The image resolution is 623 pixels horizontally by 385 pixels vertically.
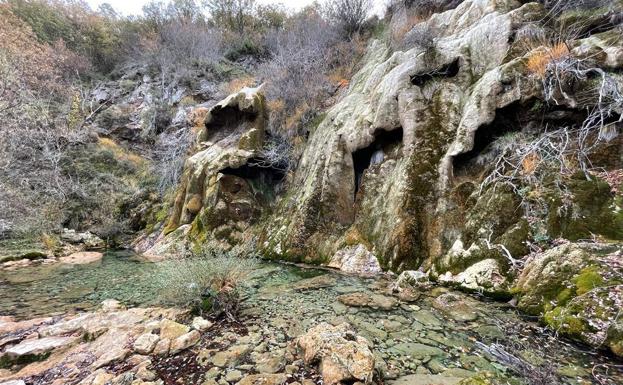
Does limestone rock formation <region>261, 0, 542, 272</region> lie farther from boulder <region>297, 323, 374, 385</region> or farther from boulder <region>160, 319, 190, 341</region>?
boulder <region>160, 319, 190, 341</region>

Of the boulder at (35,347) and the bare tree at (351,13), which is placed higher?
the bare tree at (351,13)

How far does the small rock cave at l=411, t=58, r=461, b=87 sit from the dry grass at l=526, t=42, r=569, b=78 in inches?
70.8

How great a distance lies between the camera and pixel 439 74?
7.30 m

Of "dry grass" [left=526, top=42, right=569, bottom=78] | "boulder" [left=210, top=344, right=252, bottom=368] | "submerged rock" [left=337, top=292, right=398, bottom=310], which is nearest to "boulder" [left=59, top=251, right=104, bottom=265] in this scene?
"boulder" [left=210, top=344, right=252, bottom=368]

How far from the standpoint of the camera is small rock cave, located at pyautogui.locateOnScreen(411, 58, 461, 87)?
283 inches

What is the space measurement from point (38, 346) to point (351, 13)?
16.0 meters

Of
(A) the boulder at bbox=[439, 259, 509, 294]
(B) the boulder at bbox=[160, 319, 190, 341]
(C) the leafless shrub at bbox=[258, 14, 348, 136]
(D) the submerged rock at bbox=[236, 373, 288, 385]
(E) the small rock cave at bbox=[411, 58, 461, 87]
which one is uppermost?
(C) the leafless shrub at bbox=[258, 14, 348, 136]

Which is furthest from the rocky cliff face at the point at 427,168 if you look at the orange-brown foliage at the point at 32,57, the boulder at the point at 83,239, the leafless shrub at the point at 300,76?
the orange-brown foliage at the point at 32,57

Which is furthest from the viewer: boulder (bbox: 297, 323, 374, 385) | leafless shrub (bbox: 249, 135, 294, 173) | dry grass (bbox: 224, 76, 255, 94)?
dry grass (bbox: 224, 76, 255, 94)

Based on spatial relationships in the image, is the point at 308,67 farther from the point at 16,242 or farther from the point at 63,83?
the point at 63,83

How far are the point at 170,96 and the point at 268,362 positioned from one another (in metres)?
22.3

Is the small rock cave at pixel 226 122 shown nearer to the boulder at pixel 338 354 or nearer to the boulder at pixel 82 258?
the boulder at pixel 82 258

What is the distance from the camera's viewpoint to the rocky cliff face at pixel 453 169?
456 centimetres

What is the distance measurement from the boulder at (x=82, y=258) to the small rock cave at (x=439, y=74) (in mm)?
11195
